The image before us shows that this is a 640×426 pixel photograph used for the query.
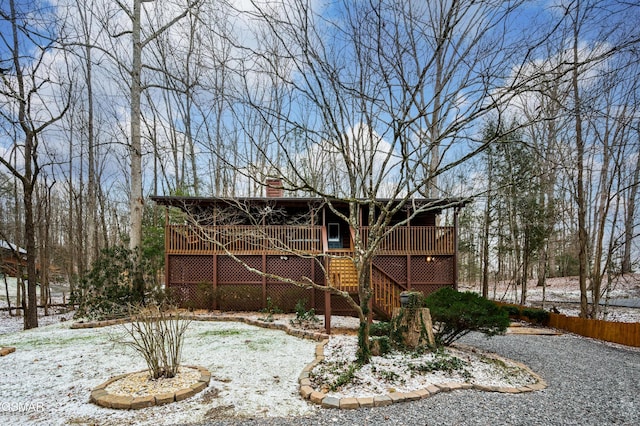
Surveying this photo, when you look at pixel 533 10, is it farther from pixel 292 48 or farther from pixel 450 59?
pixel 292 48

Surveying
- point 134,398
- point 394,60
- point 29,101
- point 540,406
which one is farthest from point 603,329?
point 29,101

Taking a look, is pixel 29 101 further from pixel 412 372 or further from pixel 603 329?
pixel 603 329

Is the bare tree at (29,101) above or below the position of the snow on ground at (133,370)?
above

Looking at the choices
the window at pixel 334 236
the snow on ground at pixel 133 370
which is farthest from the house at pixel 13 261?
the window at pixel 334 236

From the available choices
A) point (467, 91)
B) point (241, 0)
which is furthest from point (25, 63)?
point (467, 91)

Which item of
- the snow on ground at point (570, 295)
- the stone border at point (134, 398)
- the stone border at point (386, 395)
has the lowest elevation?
the snow on ground at point (570, 295)

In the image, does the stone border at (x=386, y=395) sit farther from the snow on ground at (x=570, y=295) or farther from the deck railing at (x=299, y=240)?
the snow on ground at (x=570, y=295)

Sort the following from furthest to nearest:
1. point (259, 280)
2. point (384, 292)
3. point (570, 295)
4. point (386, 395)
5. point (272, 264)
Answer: point (570, 295)
point (272, 264)
point (259, 280)
point (384, 292)
point (386, 395)

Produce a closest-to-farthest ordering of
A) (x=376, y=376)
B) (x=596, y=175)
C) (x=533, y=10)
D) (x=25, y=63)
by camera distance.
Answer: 1. (x=533, y=10)
2. (x=376, y=376)
3. (x=25, y=63)
4. (x=596, y=175)

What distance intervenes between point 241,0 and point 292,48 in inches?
26.4

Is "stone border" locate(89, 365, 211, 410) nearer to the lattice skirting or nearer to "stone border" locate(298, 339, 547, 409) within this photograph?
"stone border" locate(298, 339, 547, 409)

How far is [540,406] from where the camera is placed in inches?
138

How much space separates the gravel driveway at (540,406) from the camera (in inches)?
125

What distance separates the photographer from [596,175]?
9.99 m
